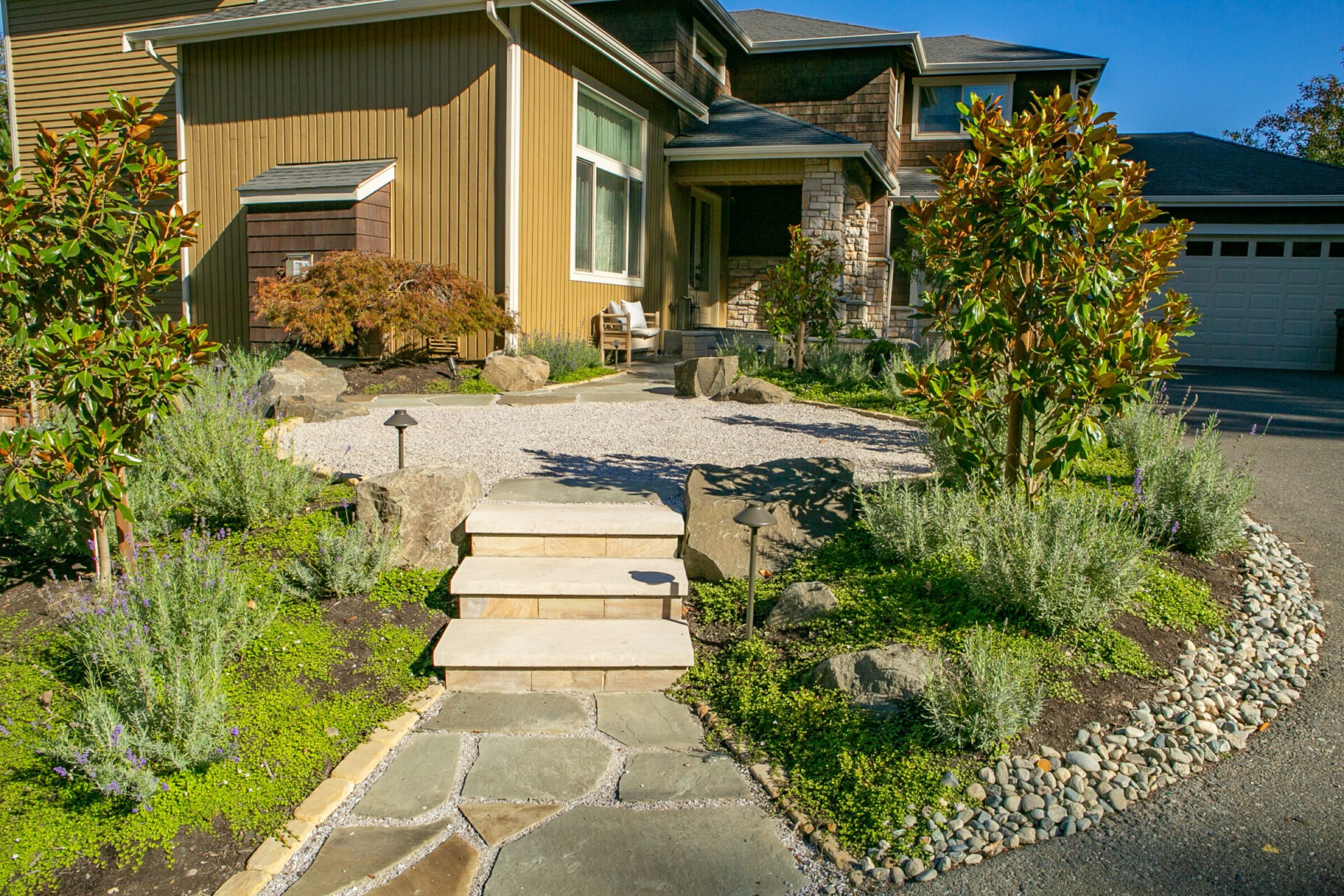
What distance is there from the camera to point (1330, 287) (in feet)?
52.3

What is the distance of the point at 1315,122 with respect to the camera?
29719mm

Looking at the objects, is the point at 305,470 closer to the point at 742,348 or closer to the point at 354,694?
the point at 354,694

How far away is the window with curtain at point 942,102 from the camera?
19.1 m

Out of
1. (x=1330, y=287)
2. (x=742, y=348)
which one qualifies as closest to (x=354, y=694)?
(x=742, y=348)

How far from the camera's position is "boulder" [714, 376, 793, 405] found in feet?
28.5

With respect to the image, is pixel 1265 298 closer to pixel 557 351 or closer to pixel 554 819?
pixel 557 351

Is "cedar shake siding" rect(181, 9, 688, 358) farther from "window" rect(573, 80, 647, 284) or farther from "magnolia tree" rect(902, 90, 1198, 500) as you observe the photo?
"magnolia tree" rect(902, 90, 1198, 500)

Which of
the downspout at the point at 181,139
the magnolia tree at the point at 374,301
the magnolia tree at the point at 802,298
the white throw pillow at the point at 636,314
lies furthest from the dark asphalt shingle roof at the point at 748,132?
the downspout at the point at 181,139

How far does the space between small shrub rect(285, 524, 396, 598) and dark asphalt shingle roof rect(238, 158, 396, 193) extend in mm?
7047

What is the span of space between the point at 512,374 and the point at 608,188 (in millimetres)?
4074

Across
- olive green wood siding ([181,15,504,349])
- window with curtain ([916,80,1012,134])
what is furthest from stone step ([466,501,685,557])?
window with curtain ([916,80,1012,134])

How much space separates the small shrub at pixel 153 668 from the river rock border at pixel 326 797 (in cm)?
34

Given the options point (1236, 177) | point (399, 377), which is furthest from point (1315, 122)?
point (399, 377)

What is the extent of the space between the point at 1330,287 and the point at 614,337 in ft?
40.5
